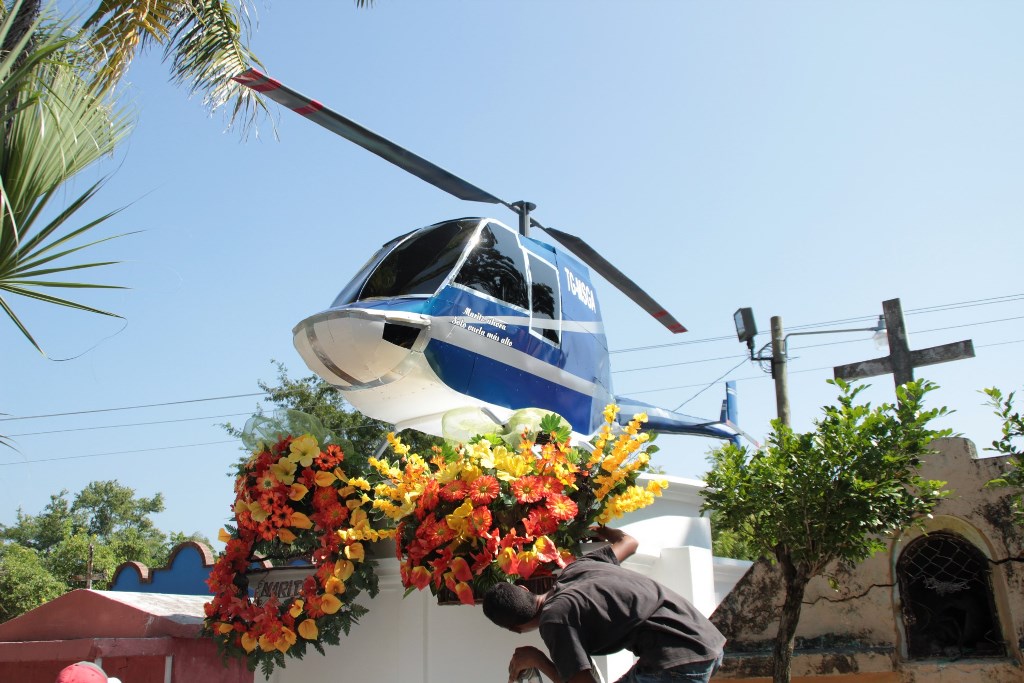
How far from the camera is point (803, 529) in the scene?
21.2ft

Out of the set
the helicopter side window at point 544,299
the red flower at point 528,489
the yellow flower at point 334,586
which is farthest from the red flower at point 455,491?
the helicopter side window at point 544,299

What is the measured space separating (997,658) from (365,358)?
584cm

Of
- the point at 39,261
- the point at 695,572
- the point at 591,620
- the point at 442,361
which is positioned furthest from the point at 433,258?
the point at 591,620

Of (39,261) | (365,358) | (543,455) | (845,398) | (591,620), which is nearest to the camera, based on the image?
(591,620)

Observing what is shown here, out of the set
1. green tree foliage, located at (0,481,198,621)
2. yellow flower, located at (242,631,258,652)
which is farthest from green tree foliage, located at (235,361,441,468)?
yellow flower, located at (242,631,258,652)

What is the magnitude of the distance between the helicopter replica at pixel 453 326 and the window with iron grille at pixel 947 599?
327 centimetres

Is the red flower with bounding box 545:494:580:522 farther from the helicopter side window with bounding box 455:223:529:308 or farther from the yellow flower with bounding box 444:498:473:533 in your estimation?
the helicopter side window with bounding box 455:223:529:308

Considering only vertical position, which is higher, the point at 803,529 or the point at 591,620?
the point at 803,529

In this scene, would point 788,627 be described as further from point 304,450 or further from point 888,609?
point 304,450

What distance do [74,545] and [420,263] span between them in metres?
26.4

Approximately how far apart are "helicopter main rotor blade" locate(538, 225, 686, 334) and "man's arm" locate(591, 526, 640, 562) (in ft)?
17.0

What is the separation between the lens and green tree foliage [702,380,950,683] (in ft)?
20.5

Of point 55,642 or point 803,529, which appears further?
point 803,529

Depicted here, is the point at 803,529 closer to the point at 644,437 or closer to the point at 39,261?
the point at 644,437
